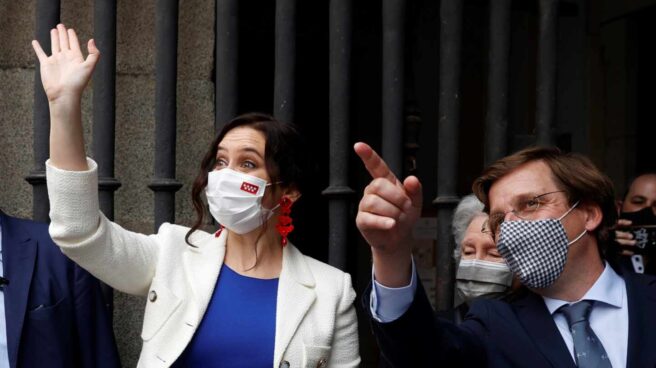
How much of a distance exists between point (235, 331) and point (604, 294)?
A: 47.0 inches

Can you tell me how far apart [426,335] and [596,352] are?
57 centimetres

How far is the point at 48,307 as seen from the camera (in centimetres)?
350

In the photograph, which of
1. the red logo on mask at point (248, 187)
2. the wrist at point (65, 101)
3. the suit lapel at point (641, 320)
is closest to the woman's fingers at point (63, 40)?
the wrist at point (65, 101)

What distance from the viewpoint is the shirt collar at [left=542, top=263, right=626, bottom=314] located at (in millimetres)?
2979

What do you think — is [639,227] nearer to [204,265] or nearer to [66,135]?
[204,265]

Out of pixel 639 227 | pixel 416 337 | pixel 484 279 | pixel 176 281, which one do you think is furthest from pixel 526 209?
pixel 639 227

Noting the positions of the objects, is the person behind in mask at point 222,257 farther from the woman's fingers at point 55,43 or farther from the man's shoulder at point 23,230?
the man's shoulder at point 23,230

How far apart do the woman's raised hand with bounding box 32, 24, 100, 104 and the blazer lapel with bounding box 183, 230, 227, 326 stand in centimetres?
70

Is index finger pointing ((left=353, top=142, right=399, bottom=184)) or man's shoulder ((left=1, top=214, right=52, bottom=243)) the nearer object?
index finger pointing ((left=353, top=142, right=399, bottom=184))

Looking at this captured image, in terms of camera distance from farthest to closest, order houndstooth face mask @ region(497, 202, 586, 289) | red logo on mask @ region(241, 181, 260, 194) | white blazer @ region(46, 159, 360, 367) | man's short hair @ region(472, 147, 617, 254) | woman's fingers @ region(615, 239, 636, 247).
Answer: woman's fingers @ region(615, 239, 636, 247), red logo on mask @ region(241, 181, 260, 194), white blazer @ region(46, 159, 360, 367), man's short hair @ region(472, 147, 617, 254), houndstooth face mask @ region(497, 202, 586, 289)

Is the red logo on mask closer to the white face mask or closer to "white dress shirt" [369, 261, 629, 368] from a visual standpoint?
the white face mask

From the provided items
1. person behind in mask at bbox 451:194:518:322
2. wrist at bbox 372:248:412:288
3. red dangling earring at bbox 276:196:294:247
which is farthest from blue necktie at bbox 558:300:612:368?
red dangling earring at bbox 276:196:294:247

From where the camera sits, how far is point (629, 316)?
2.90 metres

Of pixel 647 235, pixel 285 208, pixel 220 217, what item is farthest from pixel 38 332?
pixel 647 235
